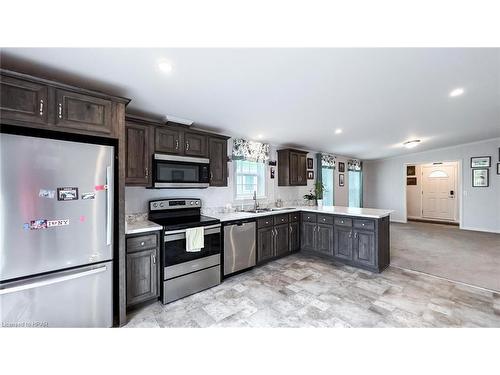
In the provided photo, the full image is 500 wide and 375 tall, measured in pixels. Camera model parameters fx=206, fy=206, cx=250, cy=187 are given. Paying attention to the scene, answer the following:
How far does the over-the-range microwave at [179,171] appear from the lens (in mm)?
2652

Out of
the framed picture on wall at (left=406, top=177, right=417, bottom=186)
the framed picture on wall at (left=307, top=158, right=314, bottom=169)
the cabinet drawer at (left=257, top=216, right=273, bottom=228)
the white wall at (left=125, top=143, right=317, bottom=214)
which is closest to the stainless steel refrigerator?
the white wall at (left=125, top=143, right=317, bottom=214)

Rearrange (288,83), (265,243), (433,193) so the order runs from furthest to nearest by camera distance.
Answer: (433,193) < (265,243) < (288,83)

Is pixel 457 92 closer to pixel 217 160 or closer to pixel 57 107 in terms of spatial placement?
pixel 217 160

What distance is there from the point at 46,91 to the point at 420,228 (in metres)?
8.59

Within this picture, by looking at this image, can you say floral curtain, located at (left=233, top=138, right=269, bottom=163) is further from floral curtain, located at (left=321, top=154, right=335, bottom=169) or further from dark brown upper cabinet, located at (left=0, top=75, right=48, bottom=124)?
dark brown upper cabinet, located at (left=0, top=75, right=48, bottom=124)

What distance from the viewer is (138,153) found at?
2.51 meters

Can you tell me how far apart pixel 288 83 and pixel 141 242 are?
2320mm

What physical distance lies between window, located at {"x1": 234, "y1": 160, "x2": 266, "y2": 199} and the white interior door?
24.1 ft

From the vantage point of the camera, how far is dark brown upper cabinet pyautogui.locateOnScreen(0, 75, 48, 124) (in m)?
1.47

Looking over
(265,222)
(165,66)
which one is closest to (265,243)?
(265,222)

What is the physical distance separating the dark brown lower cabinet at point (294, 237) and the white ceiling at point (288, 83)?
185 centimetres

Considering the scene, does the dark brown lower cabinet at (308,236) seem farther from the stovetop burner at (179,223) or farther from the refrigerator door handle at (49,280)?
the refrigerator door handle at (49,280)
